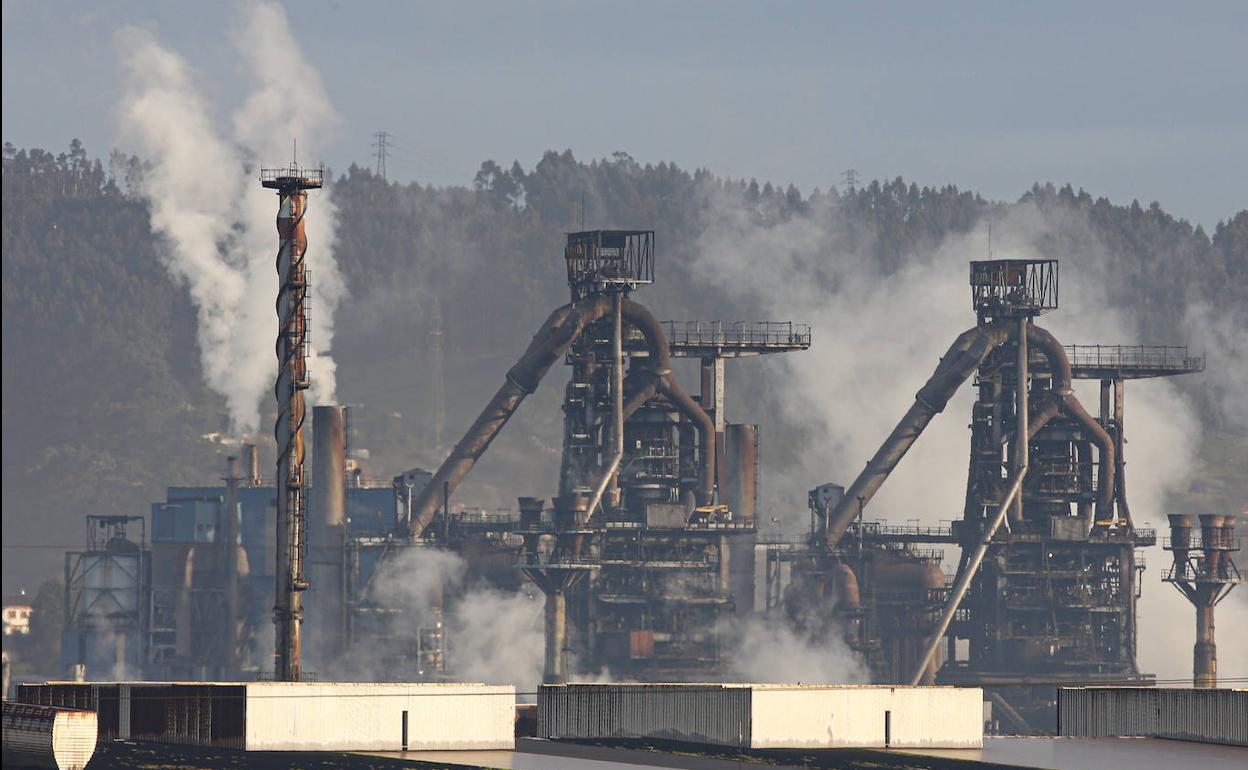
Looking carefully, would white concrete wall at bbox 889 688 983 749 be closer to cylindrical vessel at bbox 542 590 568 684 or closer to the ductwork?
cylindrical vessel at bbox 542 590 568 684

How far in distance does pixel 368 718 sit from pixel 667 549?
216ft

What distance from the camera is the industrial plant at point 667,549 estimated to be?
11375 centimetres

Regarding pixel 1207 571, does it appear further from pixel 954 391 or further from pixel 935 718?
pixel 935 718

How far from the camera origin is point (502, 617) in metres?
121

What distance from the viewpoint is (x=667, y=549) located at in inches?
4638

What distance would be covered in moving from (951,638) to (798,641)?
9144 millimetres

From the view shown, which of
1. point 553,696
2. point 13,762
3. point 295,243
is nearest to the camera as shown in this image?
point 13,762

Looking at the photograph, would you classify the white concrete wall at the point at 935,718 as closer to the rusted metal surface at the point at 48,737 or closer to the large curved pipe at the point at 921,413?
the rusted metal surface at the point at 48,737

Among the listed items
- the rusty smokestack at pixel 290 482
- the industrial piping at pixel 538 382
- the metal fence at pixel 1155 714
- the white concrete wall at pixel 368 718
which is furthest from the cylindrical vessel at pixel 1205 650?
the white concrete wall at pixel 368 718

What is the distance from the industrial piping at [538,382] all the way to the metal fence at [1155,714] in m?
56.4

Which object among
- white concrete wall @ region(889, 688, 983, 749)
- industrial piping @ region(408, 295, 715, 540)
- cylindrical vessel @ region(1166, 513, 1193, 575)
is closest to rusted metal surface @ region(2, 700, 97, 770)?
white concrete wall @ region(889, 688, 983, 749)

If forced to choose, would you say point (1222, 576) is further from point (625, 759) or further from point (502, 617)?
point (625, 759)

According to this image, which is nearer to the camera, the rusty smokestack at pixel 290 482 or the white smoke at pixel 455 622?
the rusty smokestack at pixel 290 482

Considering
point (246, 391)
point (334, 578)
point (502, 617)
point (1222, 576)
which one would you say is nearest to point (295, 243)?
point (334, 578)
